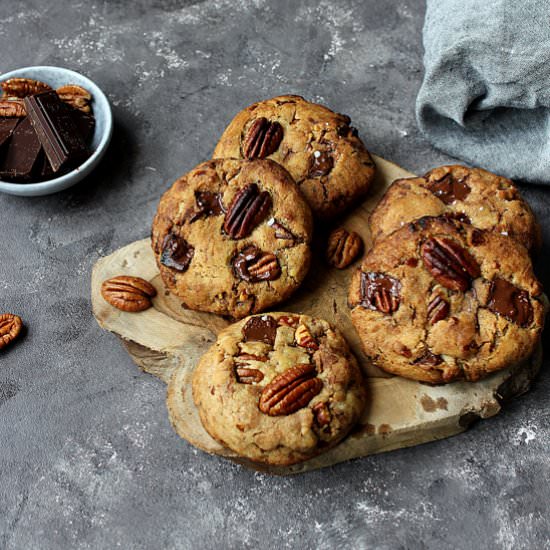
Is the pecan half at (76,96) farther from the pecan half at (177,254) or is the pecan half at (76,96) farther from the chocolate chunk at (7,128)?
the pecan half at (177,254)

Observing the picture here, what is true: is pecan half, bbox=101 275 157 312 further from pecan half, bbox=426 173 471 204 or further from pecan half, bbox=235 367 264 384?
pecan half, bbox=426 173 471 204

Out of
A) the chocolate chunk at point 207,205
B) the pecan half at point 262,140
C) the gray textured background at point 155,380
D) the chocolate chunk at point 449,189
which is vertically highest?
the pecan half at point 262,140

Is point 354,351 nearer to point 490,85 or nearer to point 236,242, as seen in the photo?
point 236,242

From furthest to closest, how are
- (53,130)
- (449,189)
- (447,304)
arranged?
(53,130), (449,189), (447,304)

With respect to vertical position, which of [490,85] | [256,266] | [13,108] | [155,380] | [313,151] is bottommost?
[155,380]

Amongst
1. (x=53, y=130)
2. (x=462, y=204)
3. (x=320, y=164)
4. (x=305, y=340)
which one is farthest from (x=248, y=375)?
(x=53, y=130)

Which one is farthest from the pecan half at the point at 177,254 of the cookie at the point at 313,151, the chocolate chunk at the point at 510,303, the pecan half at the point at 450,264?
the chocolate chunk at the point at 510,303

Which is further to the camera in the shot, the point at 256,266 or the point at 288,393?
the point at 256,266
